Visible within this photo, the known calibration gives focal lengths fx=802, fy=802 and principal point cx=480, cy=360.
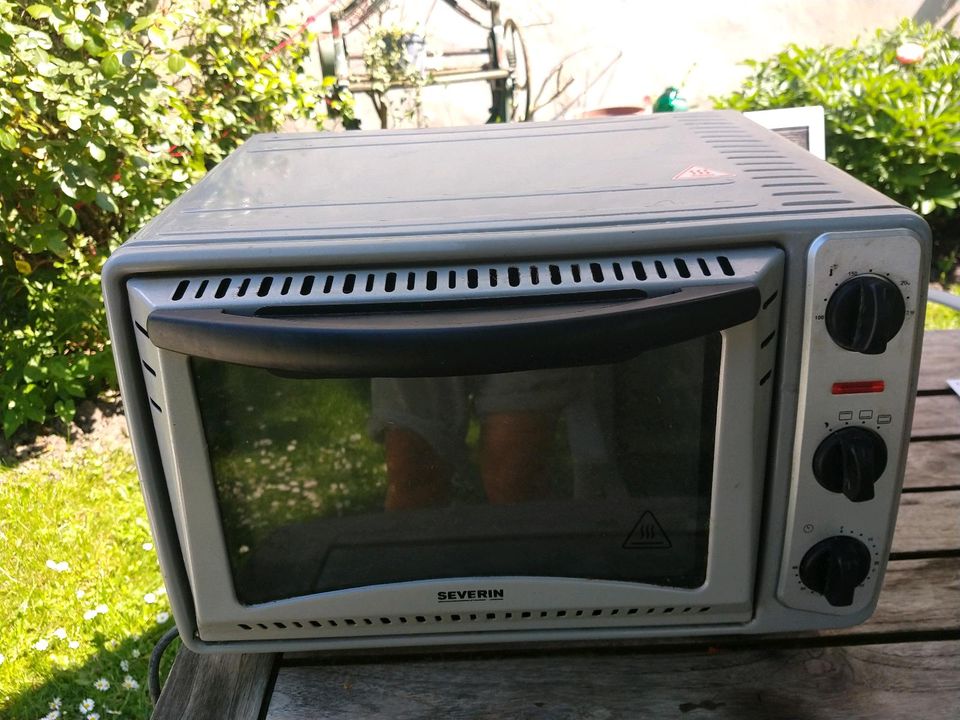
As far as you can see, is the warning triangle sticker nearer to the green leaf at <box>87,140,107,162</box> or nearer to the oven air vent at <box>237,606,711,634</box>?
the oven air vent at <box>237,606,711,634</box>

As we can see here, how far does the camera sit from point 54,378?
2168 millimetres

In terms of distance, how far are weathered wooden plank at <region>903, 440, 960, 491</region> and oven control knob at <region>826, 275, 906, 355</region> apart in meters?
0.45

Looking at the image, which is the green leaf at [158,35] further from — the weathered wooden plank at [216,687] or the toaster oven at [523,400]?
the weathered wooden plank at [216,687]

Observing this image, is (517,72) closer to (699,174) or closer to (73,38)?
(73,38)

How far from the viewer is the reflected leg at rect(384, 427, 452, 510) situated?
2.19 ft

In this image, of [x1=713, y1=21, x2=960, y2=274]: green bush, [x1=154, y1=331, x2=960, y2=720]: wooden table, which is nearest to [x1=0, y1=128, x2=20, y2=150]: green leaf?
[x1=154, y1=331, x2=960, y2=720]: wooden table

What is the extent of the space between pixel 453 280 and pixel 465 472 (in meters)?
0.17

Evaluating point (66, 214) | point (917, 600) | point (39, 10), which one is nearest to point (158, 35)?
point (39, 10)

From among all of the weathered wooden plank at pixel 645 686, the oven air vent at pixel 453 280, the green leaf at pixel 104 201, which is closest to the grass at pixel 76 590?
the green leaf at pixel 104 201

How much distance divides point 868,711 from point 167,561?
2.02ft

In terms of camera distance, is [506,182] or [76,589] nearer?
[506,182]

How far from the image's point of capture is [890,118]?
109 inches

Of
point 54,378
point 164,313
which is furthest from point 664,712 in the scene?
point 54,378

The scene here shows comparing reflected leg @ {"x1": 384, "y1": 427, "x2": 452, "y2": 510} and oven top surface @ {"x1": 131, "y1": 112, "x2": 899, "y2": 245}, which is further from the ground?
oven top surface @ {"x1": 131, "y1": 112, "x2": 899, "y2": 245}
